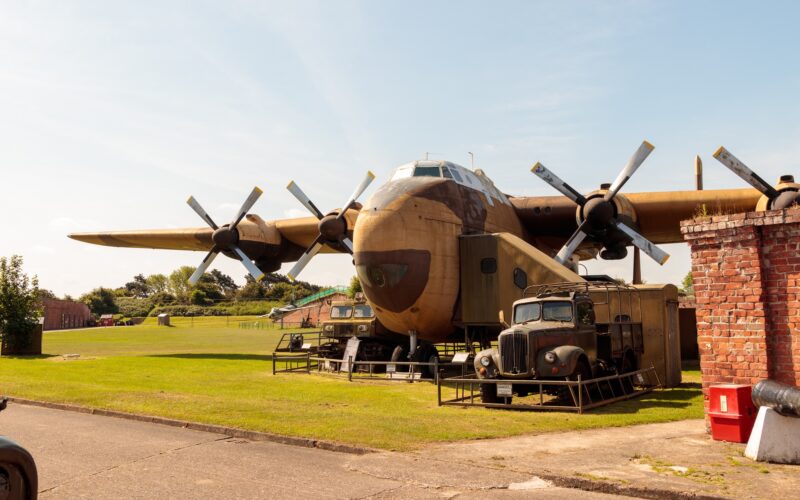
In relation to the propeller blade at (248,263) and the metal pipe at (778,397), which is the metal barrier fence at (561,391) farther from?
the propeller blade at (248,263)

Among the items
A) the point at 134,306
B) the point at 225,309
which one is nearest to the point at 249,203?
the point at 225,309

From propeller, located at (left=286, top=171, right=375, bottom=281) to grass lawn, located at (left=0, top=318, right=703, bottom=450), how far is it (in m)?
6.77

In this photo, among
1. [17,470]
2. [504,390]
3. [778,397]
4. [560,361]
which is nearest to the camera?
[17,470]

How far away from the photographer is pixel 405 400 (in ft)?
47.1

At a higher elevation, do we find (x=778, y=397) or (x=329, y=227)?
(x=329, y=227)

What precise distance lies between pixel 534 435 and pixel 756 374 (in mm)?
3332

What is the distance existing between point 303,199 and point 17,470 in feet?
78.3

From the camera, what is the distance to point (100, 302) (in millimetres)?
118188

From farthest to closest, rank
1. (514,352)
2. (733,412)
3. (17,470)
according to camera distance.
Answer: (514,352) → (733,412) → (17,470)

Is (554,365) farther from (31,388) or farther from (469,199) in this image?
(31,388)

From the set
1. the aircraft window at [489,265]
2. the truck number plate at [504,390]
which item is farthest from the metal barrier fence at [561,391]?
the aircraft window at [489,265]

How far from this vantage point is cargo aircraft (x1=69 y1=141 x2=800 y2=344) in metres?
18.2

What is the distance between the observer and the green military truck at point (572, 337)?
12789 mm

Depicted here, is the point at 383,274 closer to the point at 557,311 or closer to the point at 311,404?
the point at 311,404
